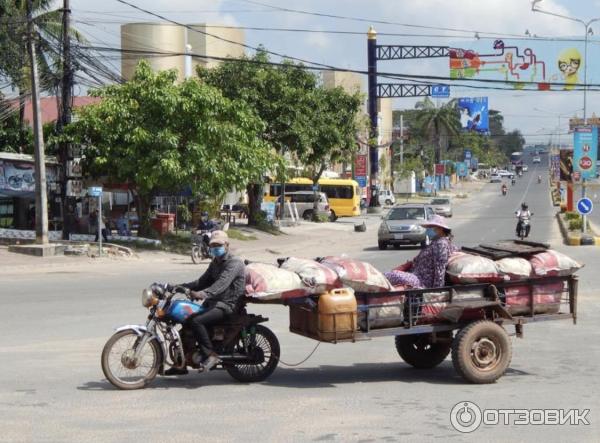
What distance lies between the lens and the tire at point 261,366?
9359 mm

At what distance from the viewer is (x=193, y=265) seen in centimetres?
2816

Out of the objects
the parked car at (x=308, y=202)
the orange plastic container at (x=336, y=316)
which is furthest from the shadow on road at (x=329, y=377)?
the parked car at (x=308, y=202)

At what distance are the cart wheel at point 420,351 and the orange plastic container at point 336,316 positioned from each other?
1.53 meters

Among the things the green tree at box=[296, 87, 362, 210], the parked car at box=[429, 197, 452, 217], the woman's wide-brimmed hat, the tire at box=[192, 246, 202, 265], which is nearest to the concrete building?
the parked car at box=[429, 197, 452, 217]

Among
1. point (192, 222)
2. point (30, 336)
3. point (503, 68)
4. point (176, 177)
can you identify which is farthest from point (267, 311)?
point (503, 68)

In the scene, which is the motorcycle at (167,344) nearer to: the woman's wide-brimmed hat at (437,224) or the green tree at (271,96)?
the woman's wide-brimmed hat at (437,224)

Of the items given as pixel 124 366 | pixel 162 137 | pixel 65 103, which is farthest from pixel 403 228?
pixel 124 366

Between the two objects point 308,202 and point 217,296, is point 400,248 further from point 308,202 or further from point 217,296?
point 217,296

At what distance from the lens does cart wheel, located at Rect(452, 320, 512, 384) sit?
927 cm

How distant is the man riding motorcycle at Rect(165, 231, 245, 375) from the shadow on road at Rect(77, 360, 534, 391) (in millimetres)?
449

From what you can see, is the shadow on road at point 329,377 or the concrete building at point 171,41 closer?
the shadow on road at point 329,377

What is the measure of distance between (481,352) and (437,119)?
11478 centimetres

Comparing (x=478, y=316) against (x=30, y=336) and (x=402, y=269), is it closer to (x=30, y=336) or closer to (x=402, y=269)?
(x=402, y=269)

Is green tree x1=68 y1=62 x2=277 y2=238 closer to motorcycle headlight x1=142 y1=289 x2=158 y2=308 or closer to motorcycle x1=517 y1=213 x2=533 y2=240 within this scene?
motorcycle x1=517 y1=213 x2=533 y2=240
